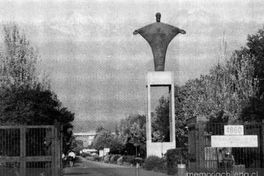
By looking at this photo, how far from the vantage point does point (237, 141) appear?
72.8ft

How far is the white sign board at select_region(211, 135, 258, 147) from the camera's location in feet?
72.5

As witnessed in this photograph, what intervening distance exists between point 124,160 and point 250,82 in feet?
69.0

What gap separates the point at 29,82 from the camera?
46188mm

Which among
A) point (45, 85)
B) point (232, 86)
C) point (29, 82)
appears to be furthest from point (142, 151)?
point (29, 82)

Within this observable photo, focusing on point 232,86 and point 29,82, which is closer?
point 29,82

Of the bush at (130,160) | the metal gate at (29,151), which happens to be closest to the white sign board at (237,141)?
the metal gate at (29,151)

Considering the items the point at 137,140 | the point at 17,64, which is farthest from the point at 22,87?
the point at 137,140

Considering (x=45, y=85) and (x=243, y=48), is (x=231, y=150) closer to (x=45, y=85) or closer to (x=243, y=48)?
(x=45, y=85)

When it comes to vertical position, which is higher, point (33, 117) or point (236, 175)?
point (33, 117)

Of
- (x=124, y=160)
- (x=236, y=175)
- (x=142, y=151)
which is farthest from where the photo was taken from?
(x=142, y=151)

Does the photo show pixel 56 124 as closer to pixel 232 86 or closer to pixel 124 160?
pixel 232 86

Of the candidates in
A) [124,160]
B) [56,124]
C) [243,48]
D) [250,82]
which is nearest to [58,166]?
[56,124]

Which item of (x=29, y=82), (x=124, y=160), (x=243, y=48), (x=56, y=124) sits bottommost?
(x=124, y=160)

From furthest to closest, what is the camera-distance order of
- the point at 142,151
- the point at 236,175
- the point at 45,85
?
the point at 142,151
the point at 45,85
the point at 236,175
